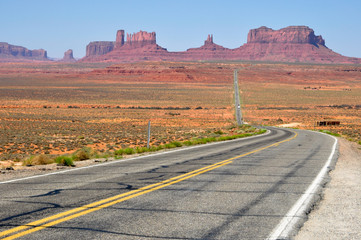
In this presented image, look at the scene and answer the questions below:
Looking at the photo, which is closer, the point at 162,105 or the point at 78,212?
the point at 78,212

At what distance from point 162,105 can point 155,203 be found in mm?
75905

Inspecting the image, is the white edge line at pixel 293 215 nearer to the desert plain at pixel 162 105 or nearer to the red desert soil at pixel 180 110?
the red desert soil at pixel 180 110

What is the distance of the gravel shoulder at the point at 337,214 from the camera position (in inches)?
223

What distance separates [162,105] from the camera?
82.7 m

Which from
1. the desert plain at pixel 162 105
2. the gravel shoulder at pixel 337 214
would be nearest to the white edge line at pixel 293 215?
the gravel shoulder at pixel 337 214

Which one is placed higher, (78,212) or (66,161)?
(78,212)

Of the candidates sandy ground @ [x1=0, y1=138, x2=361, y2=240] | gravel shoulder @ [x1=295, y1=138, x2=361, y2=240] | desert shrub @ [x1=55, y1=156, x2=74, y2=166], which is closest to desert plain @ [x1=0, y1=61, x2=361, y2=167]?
desert shrub @ [x1=55, y1=156, x2=74, y2=166]

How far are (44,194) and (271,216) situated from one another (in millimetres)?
4199

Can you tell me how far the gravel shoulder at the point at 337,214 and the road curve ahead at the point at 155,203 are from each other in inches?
11.9

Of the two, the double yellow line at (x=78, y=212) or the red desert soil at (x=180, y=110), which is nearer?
the double yellow line at (x=78, y=212)

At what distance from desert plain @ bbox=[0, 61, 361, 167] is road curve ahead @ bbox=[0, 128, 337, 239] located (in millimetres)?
9958

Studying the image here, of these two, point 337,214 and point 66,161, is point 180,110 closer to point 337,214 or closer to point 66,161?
point 66,161

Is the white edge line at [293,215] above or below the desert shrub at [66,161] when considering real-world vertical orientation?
above

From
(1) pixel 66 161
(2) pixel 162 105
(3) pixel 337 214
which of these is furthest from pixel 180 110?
(3) pixel 337 214
